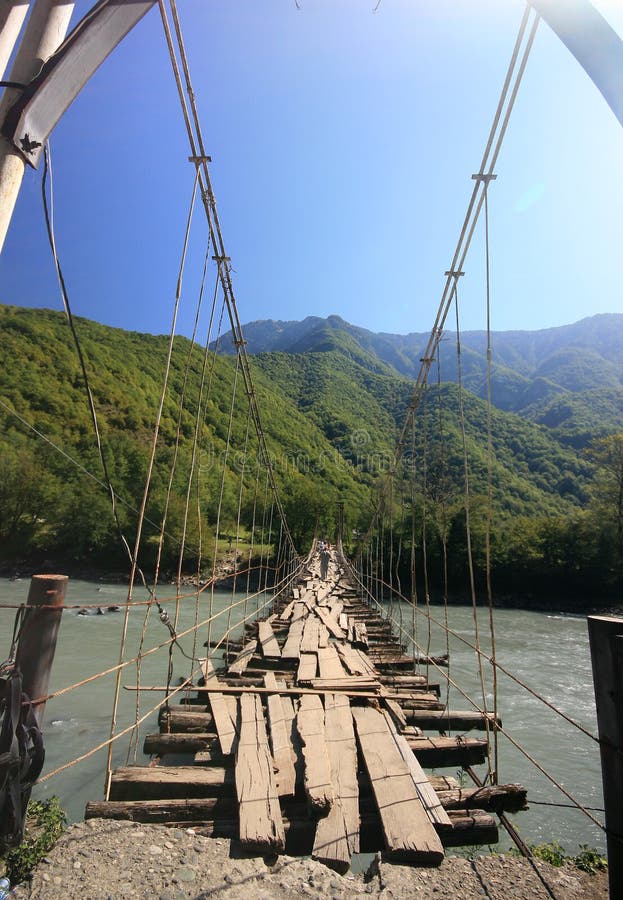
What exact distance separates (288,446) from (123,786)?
50918 mm

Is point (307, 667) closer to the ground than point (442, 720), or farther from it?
farther from it

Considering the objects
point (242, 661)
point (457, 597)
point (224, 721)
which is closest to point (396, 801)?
point (224, 721)

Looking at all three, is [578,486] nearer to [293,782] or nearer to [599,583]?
[599,583]

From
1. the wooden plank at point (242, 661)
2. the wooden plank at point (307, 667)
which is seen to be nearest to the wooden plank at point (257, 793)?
the wooden plank at point (307, 667)

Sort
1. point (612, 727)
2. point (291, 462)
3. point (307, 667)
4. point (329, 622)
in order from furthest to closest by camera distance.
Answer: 1. point (291, 462)
2. point (329, 622)
3. point (307, 667)
4. point (612, 727)

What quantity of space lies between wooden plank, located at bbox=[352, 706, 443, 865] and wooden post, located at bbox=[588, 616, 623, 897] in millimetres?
570

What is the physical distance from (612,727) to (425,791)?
3.21 feet

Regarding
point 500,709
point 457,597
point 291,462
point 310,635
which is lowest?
point 500,709

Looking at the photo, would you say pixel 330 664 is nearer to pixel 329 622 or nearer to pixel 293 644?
pixel 293 644

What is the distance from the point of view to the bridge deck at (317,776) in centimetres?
186

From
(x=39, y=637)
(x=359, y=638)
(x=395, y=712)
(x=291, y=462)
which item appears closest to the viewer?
(x=39, y=637)

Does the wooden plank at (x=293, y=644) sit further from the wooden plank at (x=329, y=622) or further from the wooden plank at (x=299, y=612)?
the wooden plank at (x=299, y=612)

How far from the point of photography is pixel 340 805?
6.49 ft

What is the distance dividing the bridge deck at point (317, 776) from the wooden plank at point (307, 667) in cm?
4
